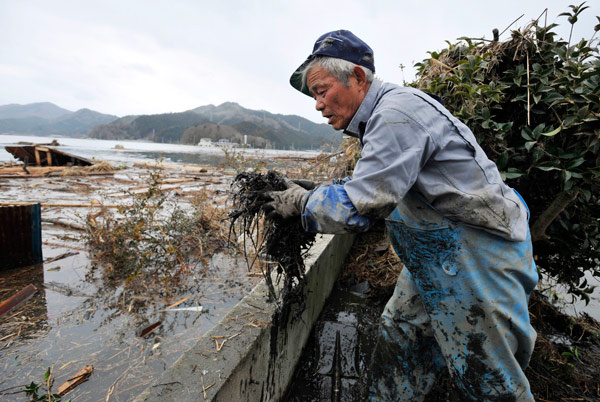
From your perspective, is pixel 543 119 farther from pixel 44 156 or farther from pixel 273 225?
pixel 44 156

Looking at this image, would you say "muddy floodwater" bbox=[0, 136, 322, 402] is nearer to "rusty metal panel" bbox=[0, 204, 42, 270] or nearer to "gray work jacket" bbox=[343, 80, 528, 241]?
Result: "rusty metal panel" bbox=[0, 204, 42, 270]

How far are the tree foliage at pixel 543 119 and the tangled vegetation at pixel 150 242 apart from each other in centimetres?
398

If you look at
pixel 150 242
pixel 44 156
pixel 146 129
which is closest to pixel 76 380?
pixel 150 242

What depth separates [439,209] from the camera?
154cm

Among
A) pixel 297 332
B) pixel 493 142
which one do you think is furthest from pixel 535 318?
pixel 297 332

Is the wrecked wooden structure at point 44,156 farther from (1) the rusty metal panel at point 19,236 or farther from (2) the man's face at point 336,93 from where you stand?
(2) the man's face at point 336,93

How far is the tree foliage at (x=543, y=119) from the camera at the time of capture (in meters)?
2.11

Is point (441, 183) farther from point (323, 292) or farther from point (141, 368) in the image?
point (141, 368)

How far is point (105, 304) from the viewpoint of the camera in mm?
3490

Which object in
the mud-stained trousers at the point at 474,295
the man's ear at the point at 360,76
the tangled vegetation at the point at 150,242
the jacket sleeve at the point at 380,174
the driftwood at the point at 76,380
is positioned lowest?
the driftwood at the point at 76,380

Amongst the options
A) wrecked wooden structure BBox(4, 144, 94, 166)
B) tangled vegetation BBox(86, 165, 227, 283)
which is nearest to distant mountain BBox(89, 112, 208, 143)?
wrecked wooden structure BBox(4, 144, 94, 166)

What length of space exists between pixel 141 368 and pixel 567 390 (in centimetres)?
366

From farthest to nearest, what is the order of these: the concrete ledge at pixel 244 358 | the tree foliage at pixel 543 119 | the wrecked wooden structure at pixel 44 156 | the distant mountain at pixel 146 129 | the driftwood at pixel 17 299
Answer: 1. the distant mountain at pixel 146 129
2. the wrecked wooden structure at pixel 44 156
3. the driftwood at pixel 17 299
4. the tree foliage at pixel 543 119
5. the concrete ledge at pixel 244 358

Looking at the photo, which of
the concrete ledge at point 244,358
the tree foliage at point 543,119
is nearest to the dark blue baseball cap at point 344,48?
the tree foliage at point 543,119
